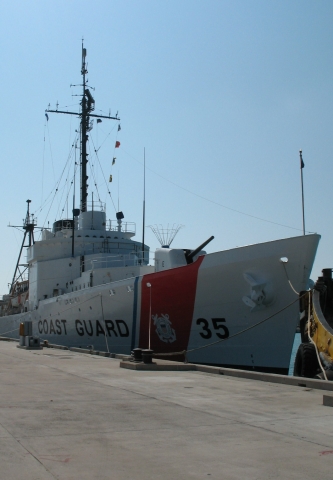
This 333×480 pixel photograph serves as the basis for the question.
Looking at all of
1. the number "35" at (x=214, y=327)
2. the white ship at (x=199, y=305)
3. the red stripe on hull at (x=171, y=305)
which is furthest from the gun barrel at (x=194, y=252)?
the number "35" at (x=214, y=327)

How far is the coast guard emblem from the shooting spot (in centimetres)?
1471

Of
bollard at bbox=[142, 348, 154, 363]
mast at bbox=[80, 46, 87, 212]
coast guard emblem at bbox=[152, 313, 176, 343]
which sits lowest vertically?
bollard at bbox=[142, 348, 154, 363]

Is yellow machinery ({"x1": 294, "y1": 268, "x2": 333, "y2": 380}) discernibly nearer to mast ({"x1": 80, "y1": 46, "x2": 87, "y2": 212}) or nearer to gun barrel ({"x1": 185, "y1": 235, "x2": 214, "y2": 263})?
gun barrel ({"x1": 185, "y1": 235, "x2": 214, "y2": 263})

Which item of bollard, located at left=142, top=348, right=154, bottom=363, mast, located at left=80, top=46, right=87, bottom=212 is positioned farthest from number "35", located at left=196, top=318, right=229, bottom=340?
mast, located at left=80, top=46, right=87, bottom=212

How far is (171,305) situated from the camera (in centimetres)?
1460

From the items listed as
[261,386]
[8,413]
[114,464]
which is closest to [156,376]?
[261,386]

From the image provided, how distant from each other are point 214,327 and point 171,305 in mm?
1347

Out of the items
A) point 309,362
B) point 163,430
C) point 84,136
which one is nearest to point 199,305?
point 309,362

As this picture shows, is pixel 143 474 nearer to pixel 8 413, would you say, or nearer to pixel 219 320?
pixel 8 413

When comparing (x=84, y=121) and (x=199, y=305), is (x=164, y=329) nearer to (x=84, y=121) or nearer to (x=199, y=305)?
(x=199, y=305)

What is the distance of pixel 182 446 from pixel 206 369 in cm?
584

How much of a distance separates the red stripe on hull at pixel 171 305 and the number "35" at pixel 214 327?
370 mm

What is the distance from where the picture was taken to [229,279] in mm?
13562

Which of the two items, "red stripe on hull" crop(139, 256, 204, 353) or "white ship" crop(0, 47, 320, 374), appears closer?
"white ship" crop(0, 47, 320, 374)
